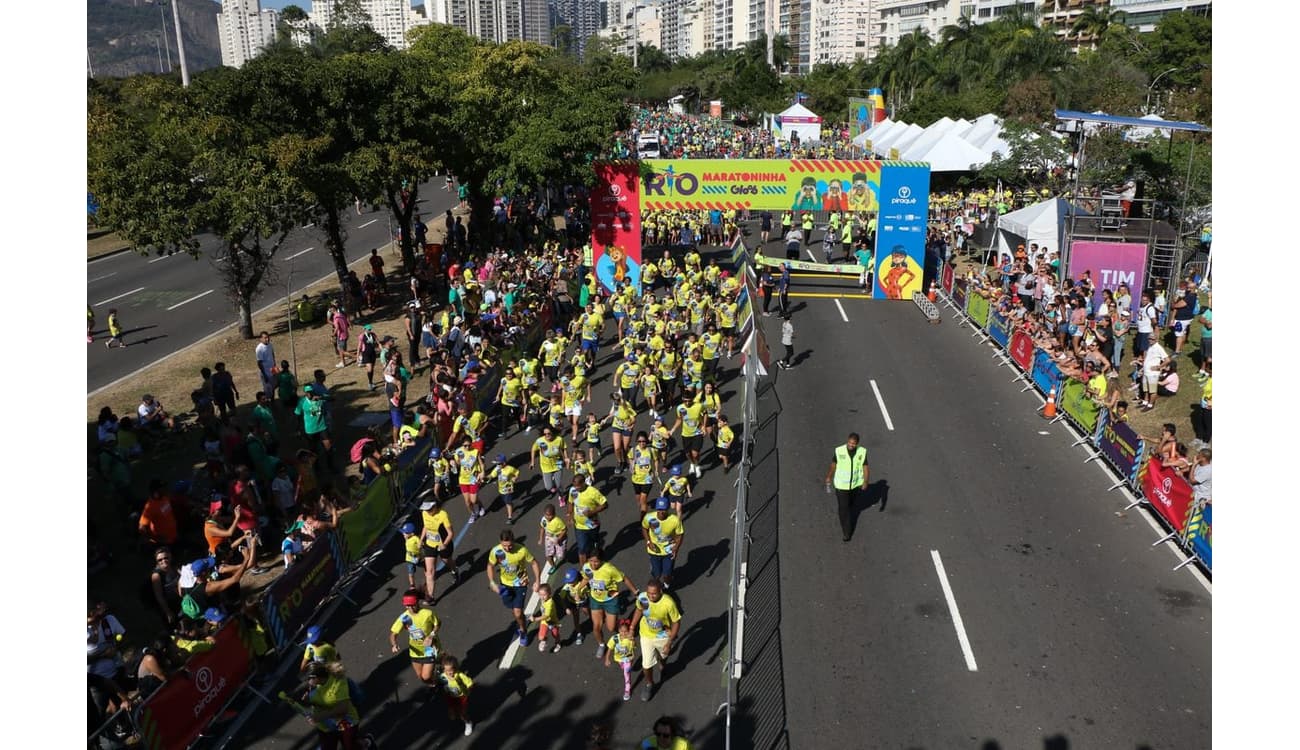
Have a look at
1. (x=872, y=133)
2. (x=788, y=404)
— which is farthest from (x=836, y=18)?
(x=788, y=404)

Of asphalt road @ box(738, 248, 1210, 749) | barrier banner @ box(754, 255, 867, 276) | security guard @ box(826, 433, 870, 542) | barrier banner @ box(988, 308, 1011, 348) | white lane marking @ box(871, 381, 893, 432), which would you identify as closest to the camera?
asphalt road @ box(738, 248, 1210, 749)

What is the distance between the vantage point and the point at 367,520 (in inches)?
526

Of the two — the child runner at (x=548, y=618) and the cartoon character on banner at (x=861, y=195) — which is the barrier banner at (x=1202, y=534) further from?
the cartoon character on banner at (x=861, y=195)

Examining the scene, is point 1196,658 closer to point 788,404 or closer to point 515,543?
point 515,543

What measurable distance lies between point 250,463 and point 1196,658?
45.1 feet

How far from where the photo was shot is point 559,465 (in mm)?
14289

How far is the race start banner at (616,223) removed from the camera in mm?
27891

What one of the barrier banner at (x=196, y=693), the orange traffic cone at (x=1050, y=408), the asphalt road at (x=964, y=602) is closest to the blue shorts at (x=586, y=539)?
the asphalt road at (x=964, y=602)

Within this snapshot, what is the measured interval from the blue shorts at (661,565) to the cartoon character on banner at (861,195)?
18.8m

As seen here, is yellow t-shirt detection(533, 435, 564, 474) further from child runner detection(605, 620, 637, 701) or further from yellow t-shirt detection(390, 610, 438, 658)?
yellow t-shirt detection(390, 610, 438, 658)

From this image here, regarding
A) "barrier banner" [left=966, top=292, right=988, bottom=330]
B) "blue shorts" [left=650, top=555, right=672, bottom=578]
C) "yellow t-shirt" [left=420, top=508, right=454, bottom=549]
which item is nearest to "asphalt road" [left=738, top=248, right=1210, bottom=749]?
"blue shorts" [left=650, top=555, right=672, bottom=578]

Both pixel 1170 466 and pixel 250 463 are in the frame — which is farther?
pixel 250 463

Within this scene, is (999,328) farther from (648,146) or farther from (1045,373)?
(648,146)

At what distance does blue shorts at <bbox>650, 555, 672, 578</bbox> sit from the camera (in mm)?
11617
